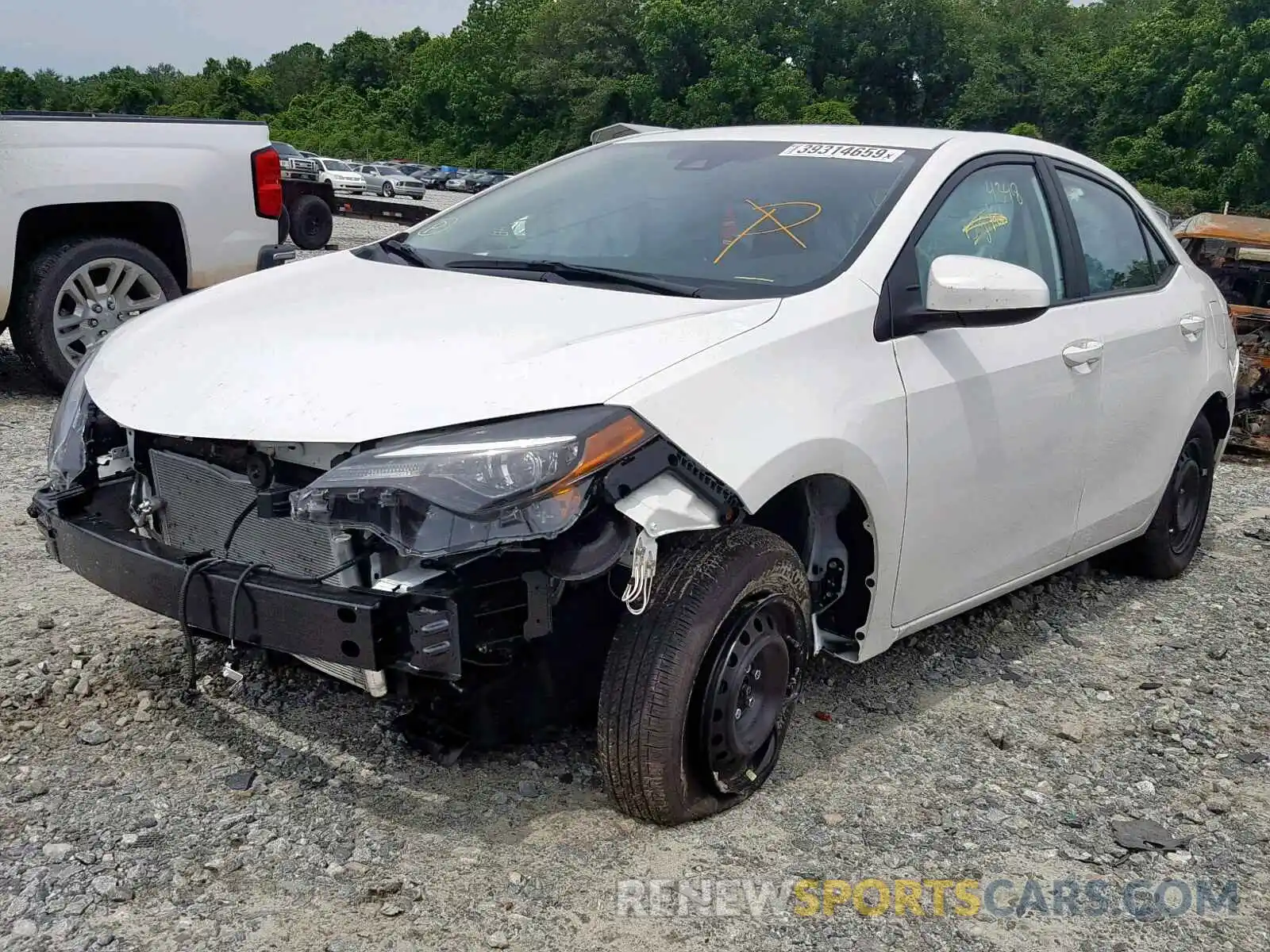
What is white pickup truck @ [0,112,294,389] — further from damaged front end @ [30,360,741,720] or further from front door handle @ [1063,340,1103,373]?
front door handle @ [1063,340,1103,373]

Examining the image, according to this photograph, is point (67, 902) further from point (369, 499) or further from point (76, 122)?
point (76, 122)

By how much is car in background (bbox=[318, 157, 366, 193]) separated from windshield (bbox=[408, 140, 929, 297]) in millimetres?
38435

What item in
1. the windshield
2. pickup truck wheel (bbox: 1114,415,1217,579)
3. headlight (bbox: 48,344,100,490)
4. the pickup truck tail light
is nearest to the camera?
headlight (bbox: 48,344,100,490)

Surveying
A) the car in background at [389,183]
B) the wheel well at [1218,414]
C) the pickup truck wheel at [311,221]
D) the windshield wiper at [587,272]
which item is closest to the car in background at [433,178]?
the car in background at [389,183]

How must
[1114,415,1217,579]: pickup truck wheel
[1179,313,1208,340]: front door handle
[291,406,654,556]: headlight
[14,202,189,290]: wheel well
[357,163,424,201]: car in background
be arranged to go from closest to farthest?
[291,406,654,556]: headlight, [1179,313,1208,340]: front door handle, [1114,415,1217,579]: pickup truck wheel, [14,202,189,290]: wheel well, [357,163,424,201]: car in background

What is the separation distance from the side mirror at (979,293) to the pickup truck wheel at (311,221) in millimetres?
9280

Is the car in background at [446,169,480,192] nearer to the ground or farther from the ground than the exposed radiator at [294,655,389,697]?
nearer to the ground

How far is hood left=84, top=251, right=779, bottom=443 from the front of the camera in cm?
257

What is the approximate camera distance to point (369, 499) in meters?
2.43

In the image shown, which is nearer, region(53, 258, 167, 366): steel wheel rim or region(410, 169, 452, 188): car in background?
region(53, 258, 167, 366): steel wheel rim

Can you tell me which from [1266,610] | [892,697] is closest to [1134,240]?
[1266,610]

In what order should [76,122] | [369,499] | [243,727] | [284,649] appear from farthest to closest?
[76,122], [243,727], [284,649], [369,499]

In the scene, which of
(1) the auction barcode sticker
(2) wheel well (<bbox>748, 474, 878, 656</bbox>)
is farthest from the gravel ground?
(1) the auction barcode sticker

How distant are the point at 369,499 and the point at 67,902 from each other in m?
1.02
